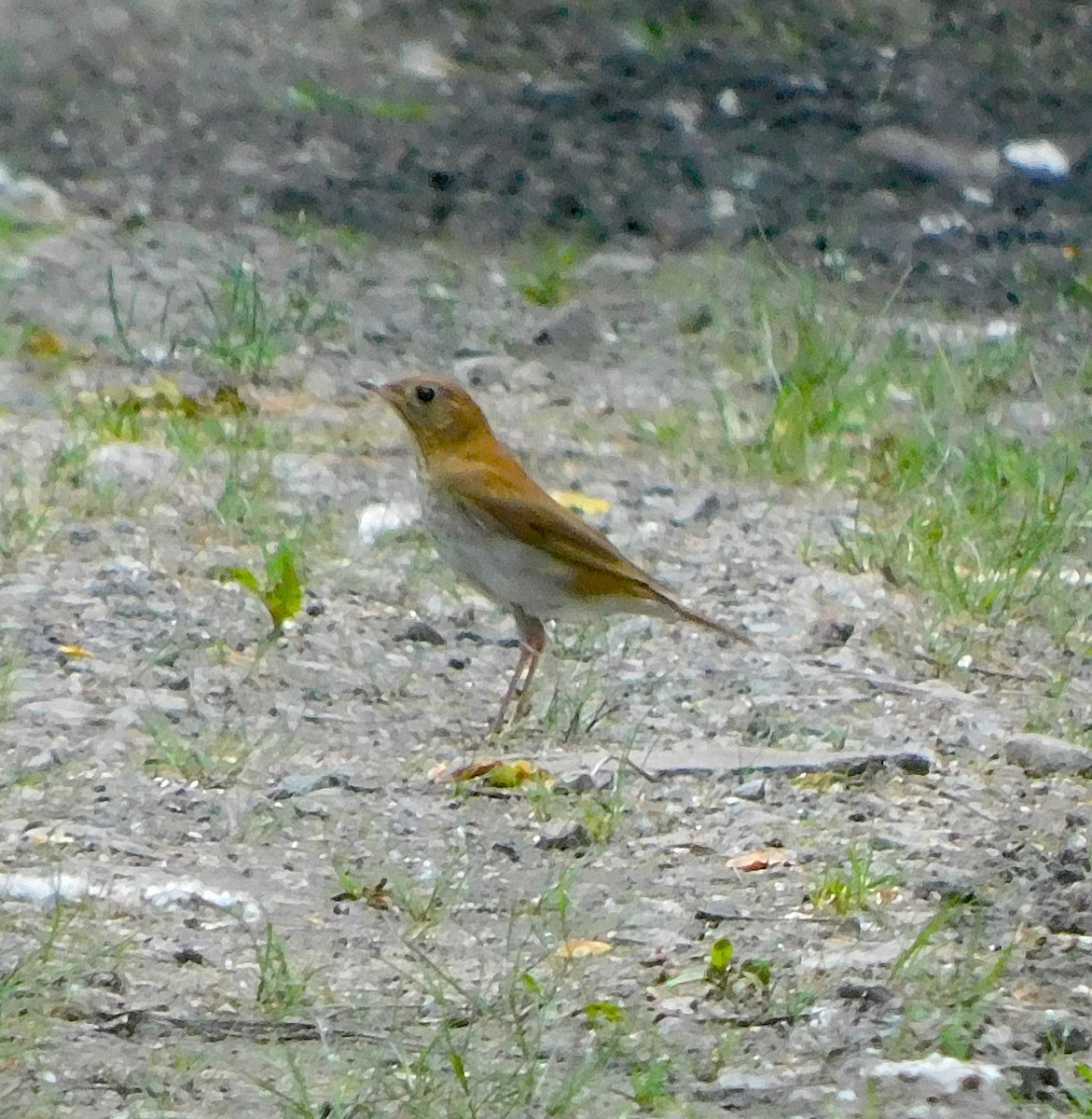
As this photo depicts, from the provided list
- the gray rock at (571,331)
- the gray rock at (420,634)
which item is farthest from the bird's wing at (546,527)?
the gray rock at (571,331)

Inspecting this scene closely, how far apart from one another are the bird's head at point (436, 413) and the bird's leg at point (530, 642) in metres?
0.53

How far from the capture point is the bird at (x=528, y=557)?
5.71 metres

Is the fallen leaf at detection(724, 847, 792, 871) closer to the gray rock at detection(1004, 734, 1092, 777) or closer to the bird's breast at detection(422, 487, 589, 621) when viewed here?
the gray rock at detection(1004, 734, 1092, 777)

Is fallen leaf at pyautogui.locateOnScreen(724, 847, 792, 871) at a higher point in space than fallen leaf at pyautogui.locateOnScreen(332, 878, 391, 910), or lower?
higher

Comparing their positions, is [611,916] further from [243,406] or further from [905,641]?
[243,406]

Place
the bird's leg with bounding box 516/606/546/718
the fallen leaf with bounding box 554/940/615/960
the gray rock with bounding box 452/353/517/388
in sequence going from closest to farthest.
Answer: the fallen leaf with bounding box 554/940/615/960 → the bird's leg with bounding box 516/606/546/718 → the gray rock with bounding box 452/353/517/388

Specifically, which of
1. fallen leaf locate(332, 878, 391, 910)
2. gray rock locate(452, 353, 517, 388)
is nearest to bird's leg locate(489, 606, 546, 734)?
fallen leaf locate(332, 878, 391, 910)

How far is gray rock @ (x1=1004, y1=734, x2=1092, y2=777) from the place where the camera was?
5.43m

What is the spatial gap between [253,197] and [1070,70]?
450 cm

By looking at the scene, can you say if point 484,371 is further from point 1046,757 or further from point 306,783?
point 306,783

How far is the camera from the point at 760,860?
4.73m

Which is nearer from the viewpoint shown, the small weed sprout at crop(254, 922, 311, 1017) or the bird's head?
the small weed sprout at crop(254, 922, 311, 1017)

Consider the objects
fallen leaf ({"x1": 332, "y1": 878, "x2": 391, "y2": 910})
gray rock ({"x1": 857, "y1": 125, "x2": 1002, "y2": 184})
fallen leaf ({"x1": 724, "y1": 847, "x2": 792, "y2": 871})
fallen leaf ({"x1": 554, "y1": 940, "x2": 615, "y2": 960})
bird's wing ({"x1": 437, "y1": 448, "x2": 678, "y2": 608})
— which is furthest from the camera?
gray rock ({"x1": 857, "y1": 125, "x2": 1002, "y2": 184})

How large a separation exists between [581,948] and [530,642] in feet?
5.27
